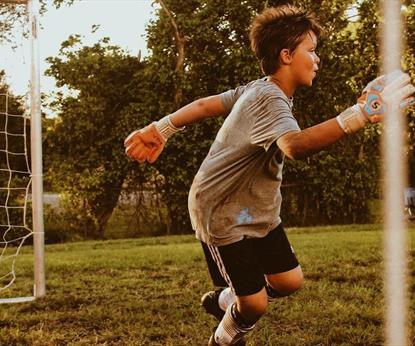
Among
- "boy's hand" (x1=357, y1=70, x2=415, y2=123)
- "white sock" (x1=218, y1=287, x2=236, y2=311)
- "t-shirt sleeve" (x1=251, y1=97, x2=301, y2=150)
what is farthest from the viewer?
"white sock" (x1=218, y1=287, x2=236, y2=311)

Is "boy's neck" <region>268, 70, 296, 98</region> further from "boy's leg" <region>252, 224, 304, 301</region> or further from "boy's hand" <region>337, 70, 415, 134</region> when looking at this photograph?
"boy's leg" <region>252, 224, 304, 301</region>

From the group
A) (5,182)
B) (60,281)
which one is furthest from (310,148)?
(5,182)

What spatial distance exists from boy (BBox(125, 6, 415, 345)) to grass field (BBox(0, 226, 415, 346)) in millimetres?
680

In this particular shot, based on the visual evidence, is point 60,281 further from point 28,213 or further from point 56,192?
point 56,192

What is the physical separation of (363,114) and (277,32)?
77cm

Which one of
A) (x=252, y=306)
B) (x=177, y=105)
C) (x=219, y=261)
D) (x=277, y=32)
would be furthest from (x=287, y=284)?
(x=177, y=105)

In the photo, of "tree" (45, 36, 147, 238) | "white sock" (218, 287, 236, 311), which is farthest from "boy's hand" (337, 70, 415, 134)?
"tree" (45, 36, 147, 238)

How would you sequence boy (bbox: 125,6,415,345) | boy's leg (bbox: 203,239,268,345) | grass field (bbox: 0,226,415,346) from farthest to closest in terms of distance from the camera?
grass field (bbox: 0,226,415,346) → boy's leg (bbox: 203,239,268,345) → boy (bbox: 125,6,415,345)

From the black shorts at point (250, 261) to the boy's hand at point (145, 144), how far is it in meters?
0.53

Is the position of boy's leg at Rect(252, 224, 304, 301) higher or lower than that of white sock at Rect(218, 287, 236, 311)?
higher

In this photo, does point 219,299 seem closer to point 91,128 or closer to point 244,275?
point 244,275

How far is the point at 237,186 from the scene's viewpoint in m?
2.84

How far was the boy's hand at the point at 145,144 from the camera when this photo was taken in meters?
3.12

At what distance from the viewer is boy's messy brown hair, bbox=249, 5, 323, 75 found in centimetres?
272
